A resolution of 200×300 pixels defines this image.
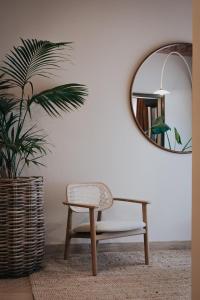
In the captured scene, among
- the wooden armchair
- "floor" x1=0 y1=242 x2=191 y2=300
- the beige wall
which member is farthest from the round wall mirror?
the beige wall

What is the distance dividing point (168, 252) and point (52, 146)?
1.44 meters

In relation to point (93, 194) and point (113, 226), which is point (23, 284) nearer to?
point (113, 226)

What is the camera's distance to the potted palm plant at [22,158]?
2852 mm

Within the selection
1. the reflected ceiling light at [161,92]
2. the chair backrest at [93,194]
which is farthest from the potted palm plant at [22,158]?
the reflected ceiling light at [161,92]

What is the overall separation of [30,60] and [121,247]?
6.07 ft

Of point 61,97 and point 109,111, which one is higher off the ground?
point 61,97

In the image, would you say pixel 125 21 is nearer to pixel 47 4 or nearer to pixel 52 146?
pixel 47 4

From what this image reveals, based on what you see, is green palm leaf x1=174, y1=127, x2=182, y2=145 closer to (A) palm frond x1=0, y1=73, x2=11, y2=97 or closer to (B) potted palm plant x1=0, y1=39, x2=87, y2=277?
(B) potted palm plant x1=0, y1=39, x2=87, y2=277

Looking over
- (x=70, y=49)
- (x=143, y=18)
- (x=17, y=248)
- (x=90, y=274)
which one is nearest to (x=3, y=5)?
(x=70, y=49)

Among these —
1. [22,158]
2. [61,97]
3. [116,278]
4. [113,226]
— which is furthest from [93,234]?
[61,97]

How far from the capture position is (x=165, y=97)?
12.6 feet

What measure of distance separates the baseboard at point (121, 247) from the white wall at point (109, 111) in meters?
0.06

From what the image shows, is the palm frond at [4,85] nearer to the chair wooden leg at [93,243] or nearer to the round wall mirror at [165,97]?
the round wall mirror at [165,97]

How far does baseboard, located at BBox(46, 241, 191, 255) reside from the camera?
139 inches
